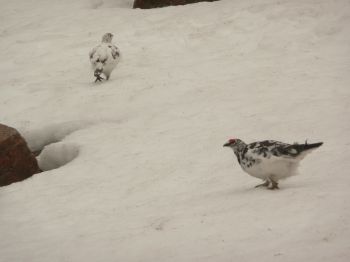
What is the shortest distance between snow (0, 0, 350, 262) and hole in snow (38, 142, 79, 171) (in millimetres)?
23

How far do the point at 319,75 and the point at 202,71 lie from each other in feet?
9.50

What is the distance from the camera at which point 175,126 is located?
1084 centimetres

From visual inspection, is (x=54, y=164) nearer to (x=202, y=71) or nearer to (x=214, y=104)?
(x=214, y=104)

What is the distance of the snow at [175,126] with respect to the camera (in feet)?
19.6

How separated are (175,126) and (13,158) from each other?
3.09m

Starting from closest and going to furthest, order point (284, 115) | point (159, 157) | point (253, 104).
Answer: point (159, 157) → point (284, 115) → point (253, 104)

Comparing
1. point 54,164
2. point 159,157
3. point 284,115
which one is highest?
point 284,115

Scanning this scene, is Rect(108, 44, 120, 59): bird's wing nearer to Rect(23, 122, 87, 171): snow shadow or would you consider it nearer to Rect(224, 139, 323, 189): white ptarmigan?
Rect(23, 122, 87, 171): snow shadow

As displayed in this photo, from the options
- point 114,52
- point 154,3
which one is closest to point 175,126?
point 114,52

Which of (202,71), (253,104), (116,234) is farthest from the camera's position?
(202,71)

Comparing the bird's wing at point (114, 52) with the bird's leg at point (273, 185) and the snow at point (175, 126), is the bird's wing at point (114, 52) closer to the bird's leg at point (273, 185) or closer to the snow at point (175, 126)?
the snow at point (175, 126)

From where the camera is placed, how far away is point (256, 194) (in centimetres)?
697

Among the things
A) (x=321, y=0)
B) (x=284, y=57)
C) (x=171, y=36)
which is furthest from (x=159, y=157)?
(x=321, y=0)

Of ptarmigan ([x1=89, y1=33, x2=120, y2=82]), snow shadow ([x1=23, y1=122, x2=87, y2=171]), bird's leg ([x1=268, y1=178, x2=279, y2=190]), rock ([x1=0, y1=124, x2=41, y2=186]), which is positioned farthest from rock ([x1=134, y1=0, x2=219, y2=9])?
bird's leg ([x1=268, y1=178, x2=279, y2=190])
